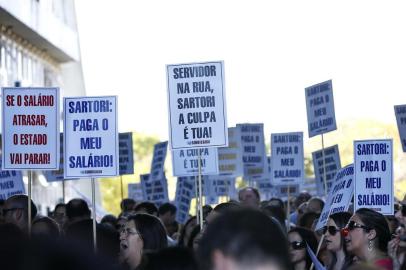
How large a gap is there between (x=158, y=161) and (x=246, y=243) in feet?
69.2

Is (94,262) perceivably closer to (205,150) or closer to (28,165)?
(28,165)

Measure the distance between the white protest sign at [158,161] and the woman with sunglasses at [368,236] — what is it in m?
15.1

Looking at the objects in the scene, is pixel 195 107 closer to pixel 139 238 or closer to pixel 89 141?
pixel 89 141

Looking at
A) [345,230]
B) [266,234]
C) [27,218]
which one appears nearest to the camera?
[266,234]

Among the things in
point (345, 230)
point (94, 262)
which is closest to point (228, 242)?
point (94, 262)

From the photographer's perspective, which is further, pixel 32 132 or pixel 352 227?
pixel 32 132

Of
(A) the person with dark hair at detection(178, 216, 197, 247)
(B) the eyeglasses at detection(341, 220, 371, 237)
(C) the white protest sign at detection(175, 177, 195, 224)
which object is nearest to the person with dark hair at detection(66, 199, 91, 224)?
(A) the person with dark hair at detection(178, 216, 197, 247)

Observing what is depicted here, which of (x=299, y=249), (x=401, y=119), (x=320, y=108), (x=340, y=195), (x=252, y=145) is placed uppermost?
(x=320, y=108)

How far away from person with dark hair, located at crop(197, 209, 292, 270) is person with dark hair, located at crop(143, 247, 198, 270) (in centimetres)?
115

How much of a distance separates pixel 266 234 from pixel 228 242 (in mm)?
104

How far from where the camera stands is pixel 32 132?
39.8 feet

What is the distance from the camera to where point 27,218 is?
1193cm

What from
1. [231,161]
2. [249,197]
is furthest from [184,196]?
[249,197]

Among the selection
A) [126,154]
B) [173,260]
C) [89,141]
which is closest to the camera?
[173,260]
